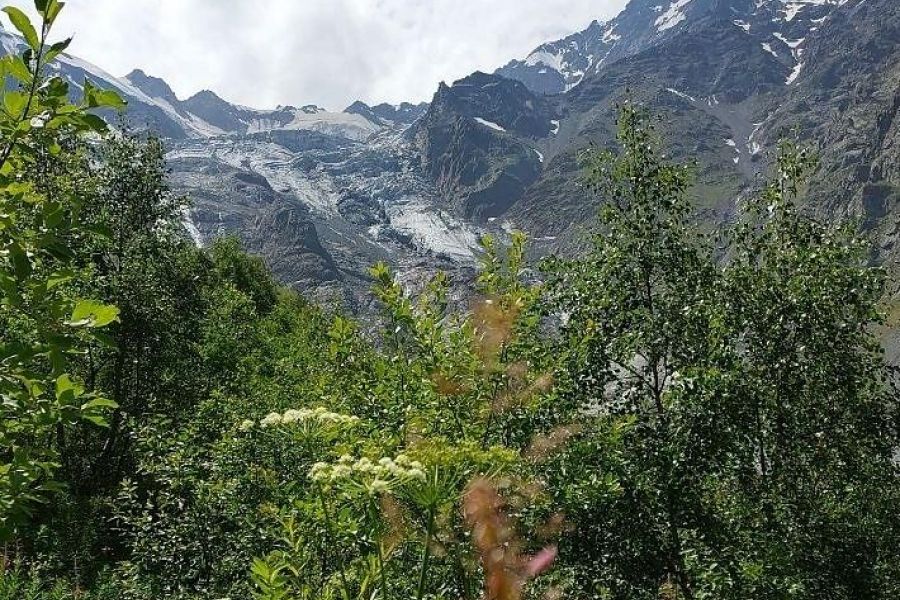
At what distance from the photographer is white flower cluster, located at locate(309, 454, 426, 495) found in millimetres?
3482

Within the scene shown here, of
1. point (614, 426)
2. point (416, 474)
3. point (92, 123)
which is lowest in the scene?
point (416, 474)

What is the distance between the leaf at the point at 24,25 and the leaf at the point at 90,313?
1.40 metres

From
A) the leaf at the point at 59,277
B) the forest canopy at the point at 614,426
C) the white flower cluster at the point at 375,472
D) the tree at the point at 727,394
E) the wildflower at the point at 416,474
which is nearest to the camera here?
the wildflower at the point at 416,474

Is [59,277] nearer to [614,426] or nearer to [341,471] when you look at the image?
[341,471]

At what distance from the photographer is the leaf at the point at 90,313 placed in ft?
11.4

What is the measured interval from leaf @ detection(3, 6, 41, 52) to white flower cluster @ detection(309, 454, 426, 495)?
9.24 feet

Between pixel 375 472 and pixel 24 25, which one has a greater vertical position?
pixel 24 25

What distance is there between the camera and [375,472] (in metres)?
3.78

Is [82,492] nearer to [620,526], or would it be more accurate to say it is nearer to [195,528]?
[195,528]

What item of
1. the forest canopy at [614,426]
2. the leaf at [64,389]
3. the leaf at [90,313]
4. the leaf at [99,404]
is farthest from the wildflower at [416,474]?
the leaf at [64,389]

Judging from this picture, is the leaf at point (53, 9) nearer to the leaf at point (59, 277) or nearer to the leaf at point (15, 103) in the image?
the leaf at point (15, 103)

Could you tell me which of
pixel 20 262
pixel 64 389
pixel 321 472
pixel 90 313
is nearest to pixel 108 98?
pixel 20 262

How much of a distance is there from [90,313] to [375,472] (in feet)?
5.83

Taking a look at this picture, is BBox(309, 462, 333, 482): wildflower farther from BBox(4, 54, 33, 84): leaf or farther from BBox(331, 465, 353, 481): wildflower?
BBox(4, 54, 33, 84): leaf
